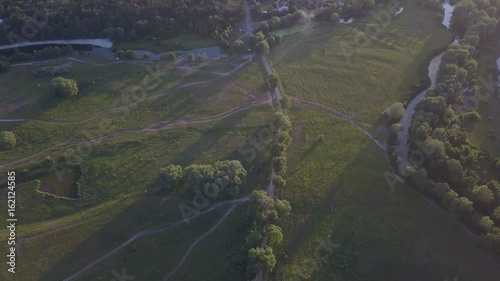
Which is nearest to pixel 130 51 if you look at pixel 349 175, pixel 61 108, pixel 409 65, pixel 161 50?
pixel 161 50

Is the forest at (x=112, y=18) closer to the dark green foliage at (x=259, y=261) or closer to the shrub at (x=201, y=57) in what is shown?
the shrub at (x=201, y=57)

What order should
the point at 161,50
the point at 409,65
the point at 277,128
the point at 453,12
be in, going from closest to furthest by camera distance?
1. the point at 277,128
2. the point at 409,65
3. the point at 161,50
4. the point at 453,12

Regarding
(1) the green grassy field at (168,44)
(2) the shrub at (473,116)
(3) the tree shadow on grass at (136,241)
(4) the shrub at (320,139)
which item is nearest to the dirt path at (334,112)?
(4) the shrub at (320,139)

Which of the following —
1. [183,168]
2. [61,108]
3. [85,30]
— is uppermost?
[85,30]

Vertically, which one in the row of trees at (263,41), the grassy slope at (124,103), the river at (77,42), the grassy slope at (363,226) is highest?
the river at (77,42)

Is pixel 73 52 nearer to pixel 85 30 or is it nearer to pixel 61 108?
pixel 85 30

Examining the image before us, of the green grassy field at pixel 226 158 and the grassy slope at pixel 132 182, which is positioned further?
the green grassy field at pixel 226 158
